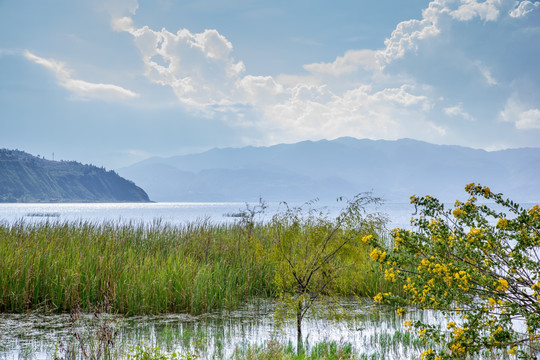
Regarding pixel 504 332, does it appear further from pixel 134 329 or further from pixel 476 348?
pixel 134 329

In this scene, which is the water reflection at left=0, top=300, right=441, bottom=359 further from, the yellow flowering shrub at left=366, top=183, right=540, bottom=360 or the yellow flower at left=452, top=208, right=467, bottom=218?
the yellow flower at left=452, top=208, right=467, bottom=218

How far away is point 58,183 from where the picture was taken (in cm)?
18288

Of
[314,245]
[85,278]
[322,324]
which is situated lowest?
[322,324]

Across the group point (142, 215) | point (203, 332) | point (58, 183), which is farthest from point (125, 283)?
point (58, 183)

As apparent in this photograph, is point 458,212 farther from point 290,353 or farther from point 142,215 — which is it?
point 142,215

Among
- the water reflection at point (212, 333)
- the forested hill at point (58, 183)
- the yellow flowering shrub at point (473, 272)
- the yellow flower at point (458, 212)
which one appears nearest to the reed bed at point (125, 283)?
the water reflection at point (212, 333)

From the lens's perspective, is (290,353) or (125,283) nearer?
(290,353)

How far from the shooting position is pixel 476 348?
16.1 feet

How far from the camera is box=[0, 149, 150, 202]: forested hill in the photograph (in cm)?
16850

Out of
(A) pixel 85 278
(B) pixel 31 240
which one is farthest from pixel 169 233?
(A) pixel 85 278

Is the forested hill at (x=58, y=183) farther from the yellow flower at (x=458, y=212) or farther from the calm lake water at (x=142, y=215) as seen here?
the yellow flower at (x=458, y=212)

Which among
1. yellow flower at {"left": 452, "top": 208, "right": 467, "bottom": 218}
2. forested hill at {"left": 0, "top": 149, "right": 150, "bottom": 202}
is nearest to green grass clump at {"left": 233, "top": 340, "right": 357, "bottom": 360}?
yellow flower at {"left": 452, "top": 208, "right": 467, "bottom": 218}

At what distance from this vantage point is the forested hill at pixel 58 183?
168500mm

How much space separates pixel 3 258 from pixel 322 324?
21.6ft
